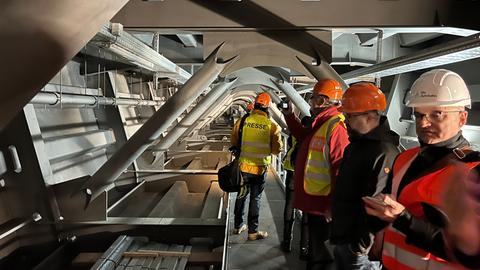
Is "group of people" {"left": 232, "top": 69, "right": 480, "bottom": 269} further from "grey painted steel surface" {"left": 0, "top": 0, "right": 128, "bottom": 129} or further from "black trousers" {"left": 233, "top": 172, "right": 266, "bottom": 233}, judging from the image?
"grey painted steel surface" {"left": 0, "top": 0, "right": 128, "bottom": 129}

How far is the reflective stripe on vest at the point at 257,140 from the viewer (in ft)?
11.9

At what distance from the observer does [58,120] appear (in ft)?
13.9

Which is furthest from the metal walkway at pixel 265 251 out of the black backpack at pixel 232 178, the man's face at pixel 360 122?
the man's face at pixel 360 122

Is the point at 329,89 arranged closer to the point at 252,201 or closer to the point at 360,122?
the point at 360,122

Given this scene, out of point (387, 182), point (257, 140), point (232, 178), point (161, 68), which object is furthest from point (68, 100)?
point (387, 182)

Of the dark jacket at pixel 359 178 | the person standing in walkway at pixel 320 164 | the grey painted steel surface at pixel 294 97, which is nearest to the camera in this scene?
the dark jacket at pixel 359 178

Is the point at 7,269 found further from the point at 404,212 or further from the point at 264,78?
the point at 264,78

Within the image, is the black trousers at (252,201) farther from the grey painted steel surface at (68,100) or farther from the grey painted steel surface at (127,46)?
the grey painted steel surface at (68,100)

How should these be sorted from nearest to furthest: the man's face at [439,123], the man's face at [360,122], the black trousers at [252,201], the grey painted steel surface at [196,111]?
the man's face at [439,123] → the man's face at [360,122] → the black trousers at [252,201] → the grey painted steel surface at [196,111]

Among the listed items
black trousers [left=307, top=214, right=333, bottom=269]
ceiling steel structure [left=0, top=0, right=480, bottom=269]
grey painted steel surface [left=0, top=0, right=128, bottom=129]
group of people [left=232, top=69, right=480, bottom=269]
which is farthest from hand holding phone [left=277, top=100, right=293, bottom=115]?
grey painted steel surface [left=0, top=0, right=128, bottom=129]

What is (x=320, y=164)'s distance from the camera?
2371 millimetres

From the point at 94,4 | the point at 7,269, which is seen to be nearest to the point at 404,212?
the point at 94,4

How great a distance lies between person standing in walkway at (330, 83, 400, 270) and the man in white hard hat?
275 mm

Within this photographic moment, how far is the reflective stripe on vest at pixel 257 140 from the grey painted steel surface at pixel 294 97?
1.11 meters
